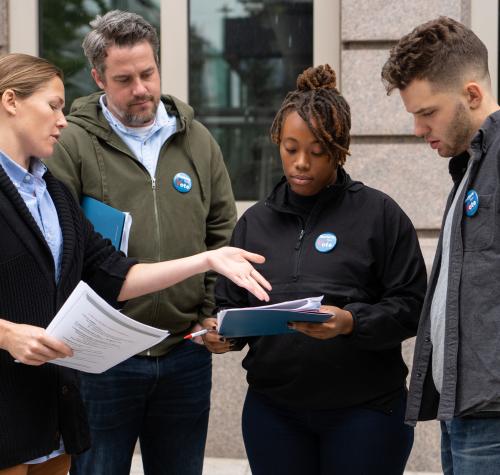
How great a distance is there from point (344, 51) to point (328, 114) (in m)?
2.70

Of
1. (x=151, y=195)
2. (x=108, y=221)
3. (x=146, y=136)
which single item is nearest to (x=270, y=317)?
(x=108, y=221)

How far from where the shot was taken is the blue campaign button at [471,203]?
2.49 metres

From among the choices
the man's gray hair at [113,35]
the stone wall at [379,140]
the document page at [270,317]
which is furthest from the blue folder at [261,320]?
the stone wall at [379,140]

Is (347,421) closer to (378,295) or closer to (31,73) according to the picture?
(378,295)

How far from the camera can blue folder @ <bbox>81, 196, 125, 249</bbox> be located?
325 cm

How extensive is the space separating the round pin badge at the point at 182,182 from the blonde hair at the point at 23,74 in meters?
0.87

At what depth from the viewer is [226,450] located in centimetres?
566

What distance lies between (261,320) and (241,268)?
0.21m

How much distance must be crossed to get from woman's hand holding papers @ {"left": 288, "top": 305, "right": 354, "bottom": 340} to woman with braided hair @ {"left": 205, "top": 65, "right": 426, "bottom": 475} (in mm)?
25

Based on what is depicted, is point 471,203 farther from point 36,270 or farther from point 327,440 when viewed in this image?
point 36,270

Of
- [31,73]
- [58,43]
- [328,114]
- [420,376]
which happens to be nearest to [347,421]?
[420,376]

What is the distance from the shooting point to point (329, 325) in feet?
9.26

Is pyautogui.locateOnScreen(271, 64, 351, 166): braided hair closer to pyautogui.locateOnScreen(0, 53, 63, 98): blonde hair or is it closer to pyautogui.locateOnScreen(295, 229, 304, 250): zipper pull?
pyautogui.locateOnScreen(295, 229, 304, 250): zipper pull

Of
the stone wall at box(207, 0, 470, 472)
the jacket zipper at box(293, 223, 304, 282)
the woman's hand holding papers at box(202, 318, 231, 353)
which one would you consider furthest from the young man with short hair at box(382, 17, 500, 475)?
the stone wall at box(207, 0, 470, 472)
